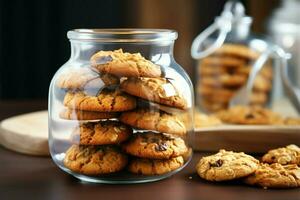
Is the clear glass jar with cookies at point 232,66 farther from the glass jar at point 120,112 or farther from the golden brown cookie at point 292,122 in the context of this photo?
the glass jar at point 120,112

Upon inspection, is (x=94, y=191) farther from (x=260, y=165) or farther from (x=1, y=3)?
(x=1, y=3)

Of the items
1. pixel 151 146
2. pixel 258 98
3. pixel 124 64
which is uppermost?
pixel 124 64

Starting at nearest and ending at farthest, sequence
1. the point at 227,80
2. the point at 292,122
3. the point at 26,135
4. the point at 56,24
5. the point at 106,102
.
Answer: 1. the point at 106,102
2. the point at 26,135
3. the point at 292,122
4. the point at 227,80
5. the point at 56,24

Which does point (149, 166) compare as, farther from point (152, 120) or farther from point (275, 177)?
point (275, 177)

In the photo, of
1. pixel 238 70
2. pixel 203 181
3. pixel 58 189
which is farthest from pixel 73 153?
pixel 238 70

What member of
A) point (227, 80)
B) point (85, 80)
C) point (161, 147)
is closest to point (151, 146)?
point (161, 147)

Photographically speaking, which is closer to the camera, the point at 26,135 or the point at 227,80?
the point at 26,135

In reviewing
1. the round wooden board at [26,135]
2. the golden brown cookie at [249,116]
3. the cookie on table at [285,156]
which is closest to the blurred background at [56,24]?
the golden brown cookie at [249,116]

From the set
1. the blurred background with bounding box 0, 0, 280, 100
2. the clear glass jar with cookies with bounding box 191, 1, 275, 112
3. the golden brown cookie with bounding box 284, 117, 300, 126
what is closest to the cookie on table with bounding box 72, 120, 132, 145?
the golden brown cookie with bounding box 284, 117, 300, 126
